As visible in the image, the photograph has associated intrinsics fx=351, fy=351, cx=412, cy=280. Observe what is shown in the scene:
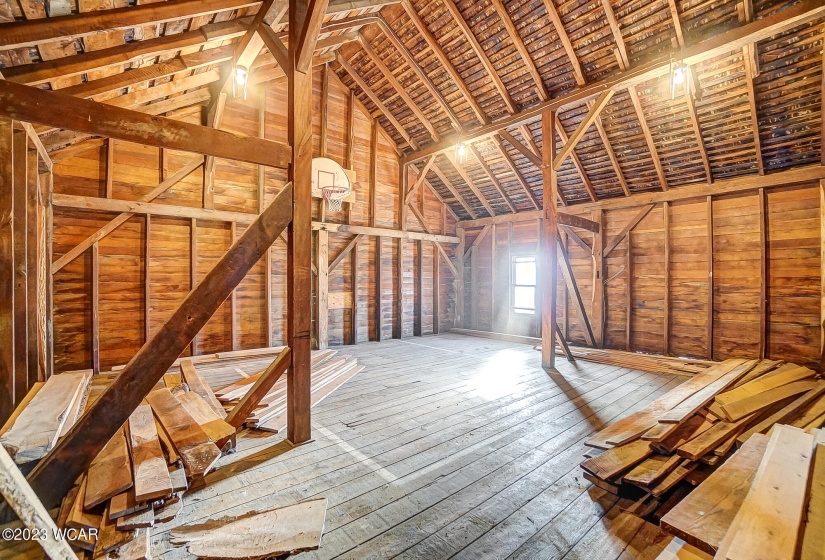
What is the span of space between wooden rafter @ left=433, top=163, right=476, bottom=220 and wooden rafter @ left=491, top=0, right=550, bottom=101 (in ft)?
11.0

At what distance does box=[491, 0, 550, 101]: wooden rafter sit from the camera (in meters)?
5.21

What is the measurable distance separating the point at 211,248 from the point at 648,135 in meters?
7.95

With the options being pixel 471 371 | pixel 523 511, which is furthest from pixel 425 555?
pixel 471 371

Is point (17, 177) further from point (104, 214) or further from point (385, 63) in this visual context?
point (385, 63)

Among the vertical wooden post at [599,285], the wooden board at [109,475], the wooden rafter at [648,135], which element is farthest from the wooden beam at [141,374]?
the vertical wooden post at [599,285]

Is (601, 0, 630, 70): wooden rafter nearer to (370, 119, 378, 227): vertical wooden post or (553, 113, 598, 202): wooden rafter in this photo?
(553, 113, 598, 202): wooden rafter

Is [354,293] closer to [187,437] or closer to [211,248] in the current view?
[211,248]

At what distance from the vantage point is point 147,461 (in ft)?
7.39

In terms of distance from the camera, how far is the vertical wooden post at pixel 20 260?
3256mm

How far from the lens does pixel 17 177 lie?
10.6 feet

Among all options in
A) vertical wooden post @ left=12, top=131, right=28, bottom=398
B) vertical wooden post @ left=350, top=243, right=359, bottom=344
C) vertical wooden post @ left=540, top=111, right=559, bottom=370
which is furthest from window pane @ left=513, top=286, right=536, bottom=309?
vertical wooden post @ left=12, top=131, right=28, bottom=398

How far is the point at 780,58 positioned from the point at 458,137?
4772mm

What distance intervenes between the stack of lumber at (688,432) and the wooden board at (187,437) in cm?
260

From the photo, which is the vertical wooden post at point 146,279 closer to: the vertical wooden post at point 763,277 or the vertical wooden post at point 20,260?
the vertical wooden post at point 20,260
